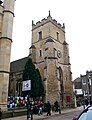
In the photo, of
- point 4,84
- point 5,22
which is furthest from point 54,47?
point 4,84

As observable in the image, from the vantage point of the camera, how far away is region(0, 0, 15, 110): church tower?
781 inches

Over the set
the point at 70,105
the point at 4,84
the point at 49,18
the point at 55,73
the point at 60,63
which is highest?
the point at 49,18

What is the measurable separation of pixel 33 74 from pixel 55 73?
17.0ft

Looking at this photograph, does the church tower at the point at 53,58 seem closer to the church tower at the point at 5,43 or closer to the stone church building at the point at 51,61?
the stone church building at the point at 51,61

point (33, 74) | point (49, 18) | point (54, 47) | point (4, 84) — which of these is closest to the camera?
point (4, 84)

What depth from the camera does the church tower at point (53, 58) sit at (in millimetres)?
37125

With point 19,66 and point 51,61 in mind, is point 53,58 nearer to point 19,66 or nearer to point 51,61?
point 51,61

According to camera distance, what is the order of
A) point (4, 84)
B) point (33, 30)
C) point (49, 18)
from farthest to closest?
point (33, 30), point (49, 18), point (4, 84)

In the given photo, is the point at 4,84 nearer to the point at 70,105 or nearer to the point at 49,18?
the point at 70,105

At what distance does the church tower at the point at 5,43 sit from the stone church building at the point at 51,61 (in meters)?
16.7

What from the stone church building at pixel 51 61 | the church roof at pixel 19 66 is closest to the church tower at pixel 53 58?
the stone church building at pixel 51 61

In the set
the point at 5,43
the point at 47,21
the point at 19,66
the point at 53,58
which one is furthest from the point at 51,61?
the point at 5,43

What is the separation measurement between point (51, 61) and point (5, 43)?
1808cm

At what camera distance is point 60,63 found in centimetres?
4250
